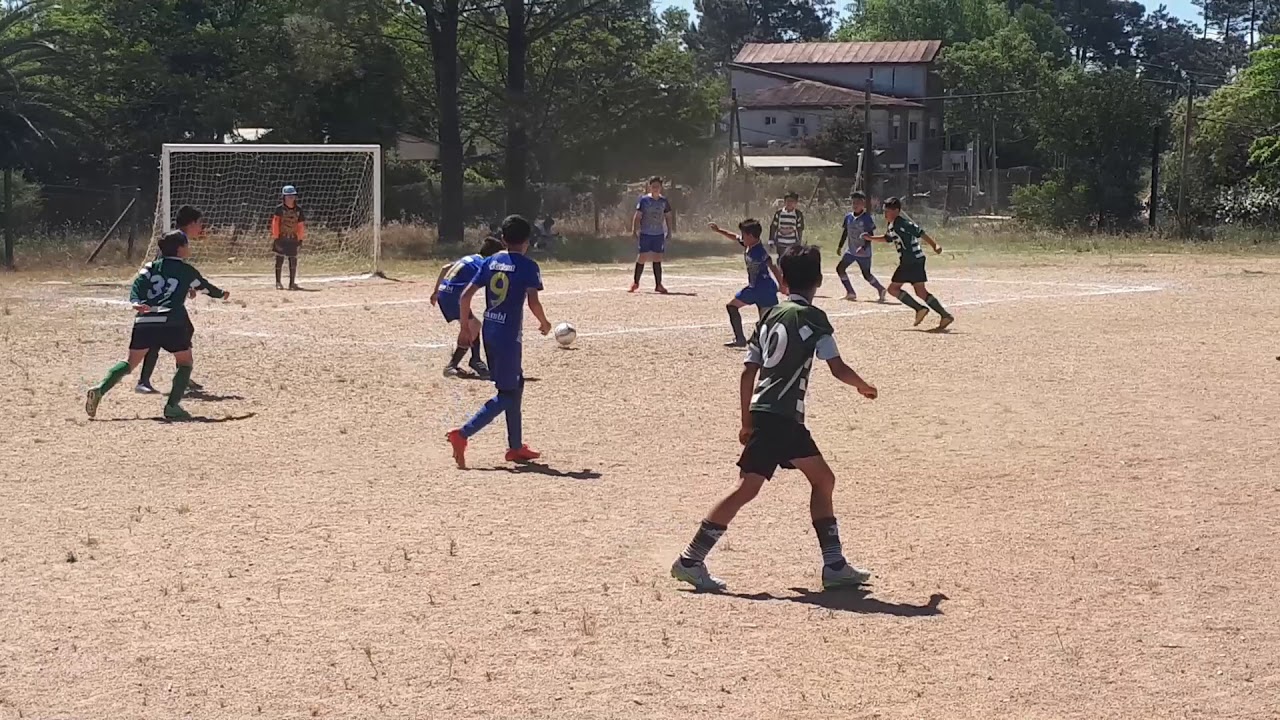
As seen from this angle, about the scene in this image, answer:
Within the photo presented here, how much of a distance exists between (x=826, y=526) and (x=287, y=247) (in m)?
17.0

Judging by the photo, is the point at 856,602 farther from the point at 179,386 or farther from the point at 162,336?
the point at 162,336

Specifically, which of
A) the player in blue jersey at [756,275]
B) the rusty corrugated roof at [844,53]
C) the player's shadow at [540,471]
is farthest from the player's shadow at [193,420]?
the rusty corrugated roof at [844,53]

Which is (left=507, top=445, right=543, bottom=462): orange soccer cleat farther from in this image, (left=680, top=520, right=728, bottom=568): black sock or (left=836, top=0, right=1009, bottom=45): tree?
(left=836, top=0, right=1009, bottom=45): tree

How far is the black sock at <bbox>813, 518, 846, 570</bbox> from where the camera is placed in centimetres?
701

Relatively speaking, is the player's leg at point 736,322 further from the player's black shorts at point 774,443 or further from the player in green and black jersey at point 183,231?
the player's black shorts at point 774,443

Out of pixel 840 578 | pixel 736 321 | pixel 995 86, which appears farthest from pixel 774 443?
pixel 995 86

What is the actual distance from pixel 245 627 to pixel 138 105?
35220 mm

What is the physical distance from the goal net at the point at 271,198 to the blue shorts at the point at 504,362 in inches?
672

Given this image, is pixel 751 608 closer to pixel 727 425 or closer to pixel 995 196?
pixel 727 425

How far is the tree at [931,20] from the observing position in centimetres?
10500

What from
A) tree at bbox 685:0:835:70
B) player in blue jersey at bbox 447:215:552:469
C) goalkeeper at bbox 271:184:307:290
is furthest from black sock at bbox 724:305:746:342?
tree at bbox 685:0:835:70

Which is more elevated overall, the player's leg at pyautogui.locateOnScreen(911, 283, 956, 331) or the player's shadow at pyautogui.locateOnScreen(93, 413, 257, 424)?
the player's leg at pyautogui.locateOnScreen(911, 283, 956, 331)

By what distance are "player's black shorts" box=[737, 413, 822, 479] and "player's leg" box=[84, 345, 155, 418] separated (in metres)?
6.53

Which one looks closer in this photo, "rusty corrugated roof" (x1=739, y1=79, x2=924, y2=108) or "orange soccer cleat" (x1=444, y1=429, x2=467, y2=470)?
"orange soccer cleat" (x1=444, y1=429, x2=467, y2=470)
